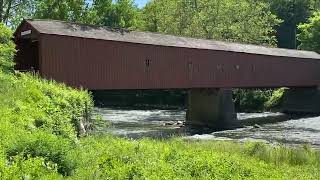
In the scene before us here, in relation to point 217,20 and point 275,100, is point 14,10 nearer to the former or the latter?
point 217,20

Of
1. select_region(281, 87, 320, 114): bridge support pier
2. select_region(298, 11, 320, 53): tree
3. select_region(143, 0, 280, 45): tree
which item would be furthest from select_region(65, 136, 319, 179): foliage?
select_region(298, 11, 320, 53): tree

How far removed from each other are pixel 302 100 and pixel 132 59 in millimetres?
22786

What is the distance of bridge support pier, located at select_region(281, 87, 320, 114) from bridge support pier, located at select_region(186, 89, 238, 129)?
1205 centimetres

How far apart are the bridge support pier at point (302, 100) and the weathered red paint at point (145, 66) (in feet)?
20.1

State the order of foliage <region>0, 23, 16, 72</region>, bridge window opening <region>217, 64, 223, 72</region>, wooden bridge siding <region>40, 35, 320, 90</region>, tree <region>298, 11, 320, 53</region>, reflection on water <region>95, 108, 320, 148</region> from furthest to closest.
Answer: tree <region>298, 11, 320, 53</region>
bridge window opening <region>217, 64, 223, 72</region>
reflection on water <region>95, 108, 320, 148</region>
wooden bridge siding <region>40, 35, 320, 90</region>
foliage <region>0, 23, 16, 72</region>

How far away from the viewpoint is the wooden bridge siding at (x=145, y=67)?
20.3 meters

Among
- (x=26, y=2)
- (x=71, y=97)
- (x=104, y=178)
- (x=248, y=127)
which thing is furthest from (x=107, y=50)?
(x=26, y=2)

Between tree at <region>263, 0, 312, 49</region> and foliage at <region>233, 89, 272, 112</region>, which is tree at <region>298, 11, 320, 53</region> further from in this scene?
tree at <region>263, 0, 312, 49</region>

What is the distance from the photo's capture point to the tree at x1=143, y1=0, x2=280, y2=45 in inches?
1791

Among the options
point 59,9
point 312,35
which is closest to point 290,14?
point 312,35

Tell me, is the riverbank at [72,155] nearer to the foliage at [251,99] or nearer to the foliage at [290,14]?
the foliage at [251,99]

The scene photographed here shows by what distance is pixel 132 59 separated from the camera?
23.4 meters

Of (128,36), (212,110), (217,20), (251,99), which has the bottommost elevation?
(212,110)

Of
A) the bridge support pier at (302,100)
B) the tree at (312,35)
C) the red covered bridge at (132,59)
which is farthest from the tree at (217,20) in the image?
the red covered bridge at (132,59)
